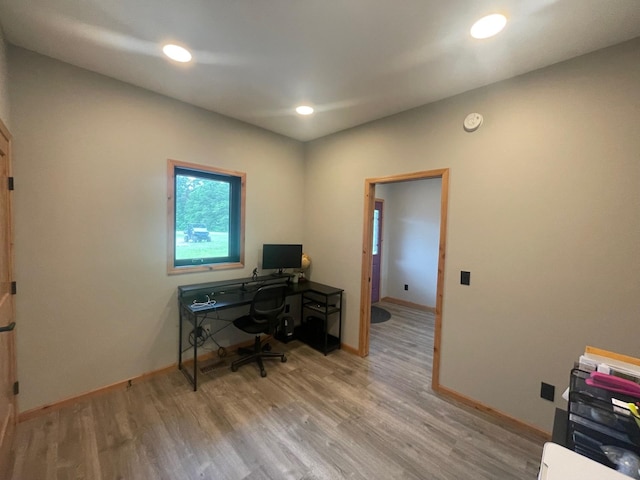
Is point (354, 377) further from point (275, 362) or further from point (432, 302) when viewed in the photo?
point (432, 302)

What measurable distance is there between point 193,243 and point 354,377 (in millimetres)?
2325

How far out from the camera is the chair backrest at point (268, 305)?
274cm

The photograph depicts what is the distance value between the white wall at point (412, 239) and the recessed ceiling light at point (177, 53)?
13.6 feet

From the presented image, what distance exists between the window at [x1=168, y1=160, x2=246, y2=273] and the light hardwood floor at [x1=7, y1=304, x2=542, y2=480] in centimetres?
126

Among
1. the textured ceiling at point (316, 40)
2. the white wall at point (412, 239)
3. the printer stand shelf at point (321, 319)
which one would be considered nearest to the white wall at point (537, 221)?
the textured ceiling at point (316, 40)

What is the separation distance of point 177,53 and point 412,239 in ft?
15.9

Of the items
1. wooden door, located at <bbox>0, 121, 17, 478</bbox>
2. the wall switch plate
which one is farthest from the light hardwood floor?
the wall switch plate

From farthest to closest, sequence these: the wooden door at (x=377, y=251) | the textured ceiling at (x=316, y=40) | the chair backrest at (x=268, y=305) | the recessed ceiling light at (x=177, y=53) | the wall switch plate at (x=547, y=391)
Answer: the wooden door at (x=377, y=251)
the chair backrest at (x=268, y=305)
the wall switch plate at (x=547, y=391)
the recessed ceiling light at (x=177, y=53)
the textured ceiling at (x=316, y=40)

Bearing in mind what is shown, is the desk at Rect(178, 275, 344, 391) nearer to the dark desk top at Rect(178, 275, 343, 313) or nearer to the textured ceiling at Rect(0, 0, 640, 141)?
the dark desk top at Rect(178, 275, 343, 313)

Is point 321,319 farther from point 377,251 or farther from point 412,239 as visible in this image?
point 412,239

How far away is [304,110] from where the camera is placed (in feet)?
9.42

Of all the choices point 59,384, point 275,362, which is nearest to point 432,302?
point 275,362

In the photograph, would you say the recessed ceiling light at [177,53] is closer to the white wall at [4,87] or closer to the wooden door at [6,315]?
the white wall at [4,87]

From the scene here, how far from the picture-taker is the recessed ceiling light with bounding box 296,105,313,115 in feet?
9.18
